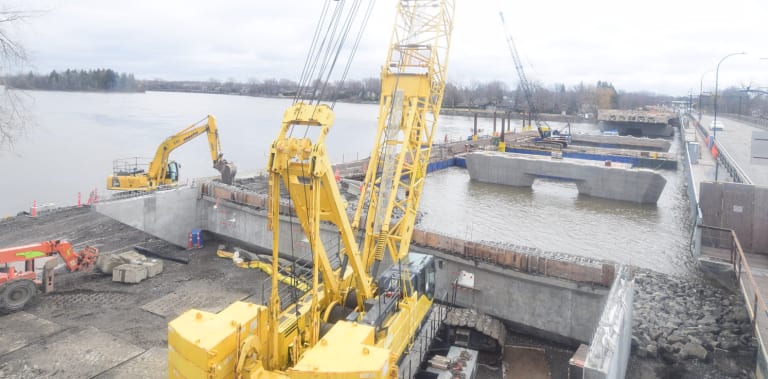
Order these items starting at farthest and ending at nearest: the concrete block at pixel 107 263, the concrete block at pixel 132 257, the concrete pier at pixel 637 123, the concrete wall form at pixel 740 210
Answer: the concrete pier at pixel 637 123 → the concrete wall form at pixel 740 210 → the concrete block at pixel 132 257 → the concrete block at pixel 107 263

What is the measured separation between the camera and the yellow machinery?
7926 millimetres

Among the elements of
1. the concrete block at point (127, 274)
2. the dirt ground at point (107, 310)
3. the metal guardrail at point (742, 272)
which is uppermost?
the metal guardrail at point (742, 272)

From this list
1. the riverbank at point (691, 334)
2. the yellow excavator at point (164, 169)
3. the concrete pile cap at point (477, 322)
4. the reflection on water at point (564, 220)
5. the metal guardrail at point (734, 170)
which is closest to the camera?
the riverbank at point (691, 334)

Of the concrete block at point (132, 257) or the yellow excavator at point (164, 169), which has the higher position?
the yellow excavator at point (164, 169)

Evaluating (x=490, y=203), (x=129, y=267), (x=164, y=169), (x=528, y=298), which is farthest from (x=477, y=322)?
(x=490, y=203)

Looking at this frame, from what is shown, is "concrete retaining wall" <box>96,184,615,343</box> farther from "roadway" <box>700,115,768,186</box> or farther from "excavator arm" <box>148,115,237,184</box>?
"roadway" <box>700,115,768,186</box>

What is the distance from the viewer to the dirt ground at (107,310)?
39.7ft

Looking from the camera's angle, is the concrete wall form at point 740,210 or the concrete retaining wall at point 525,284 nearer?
the concrete retaining wall at point 525,284

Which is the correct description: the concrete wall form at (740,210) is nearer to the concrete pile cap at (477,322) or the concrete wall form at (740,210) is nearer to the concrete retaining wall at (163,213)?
the concrete pile cap at (477,322)

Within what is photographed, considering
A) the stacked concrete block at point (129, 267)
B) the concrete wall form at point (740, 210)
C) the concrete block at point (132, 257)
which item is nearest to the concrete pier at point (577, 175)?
the concrete wall form at point (740, 210)

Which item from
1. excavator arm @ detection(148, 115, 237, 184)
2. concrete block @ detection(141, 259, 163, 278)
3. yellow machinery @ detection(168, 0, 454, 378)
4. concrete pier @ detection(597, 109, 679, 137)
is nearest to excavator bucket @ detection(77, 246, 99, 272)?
concrete block @ detection(141, 259, 163, 278)

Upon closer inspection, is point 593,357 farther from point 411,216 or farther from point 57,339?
point 57,339

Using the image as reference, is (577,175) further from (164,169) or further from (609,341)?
(609,341)

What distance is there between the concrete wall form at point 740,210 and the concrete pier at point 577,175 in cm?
1524
